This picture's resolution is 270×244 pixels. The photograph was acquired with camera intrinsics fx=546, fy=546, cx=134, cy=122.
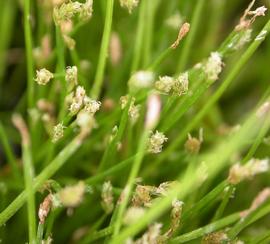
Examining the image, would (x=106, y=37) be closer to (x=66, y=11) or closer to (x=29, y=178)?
(x=66, y=11)

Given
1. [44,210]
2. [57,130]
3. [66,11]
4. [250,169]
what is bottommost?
[250,169]

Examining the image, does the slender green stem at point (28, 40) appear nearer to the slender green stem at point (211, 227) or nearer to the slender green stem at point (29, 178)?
the slender green stem at point (29, 178)

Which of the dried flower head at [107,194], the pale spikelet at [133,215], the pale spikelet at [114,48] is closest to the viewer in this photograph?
the pale spikelet at [133,215]

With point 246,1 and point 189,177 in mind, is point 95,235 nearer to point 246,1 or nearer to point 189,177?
point 189,177

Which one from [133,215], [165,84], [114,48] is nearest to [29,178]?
[133,215]

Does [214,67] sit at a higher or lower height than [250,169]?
higher

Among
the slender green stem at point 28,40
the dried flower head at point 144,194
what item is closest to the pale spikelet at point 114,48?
the slender green stem at point 28,40

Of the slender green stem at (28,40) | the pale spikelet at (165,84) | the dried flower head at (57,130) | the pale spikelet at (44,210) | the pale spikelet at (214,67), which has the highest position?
the slender green stem at (28,40)

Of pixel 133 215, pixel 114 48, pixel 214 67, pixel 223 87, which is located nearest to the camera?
pixel 133 215

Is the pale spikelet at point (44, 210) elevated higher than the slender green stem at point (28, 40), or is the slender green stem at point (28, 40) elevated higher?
the slender green stem at point (28, 40)
